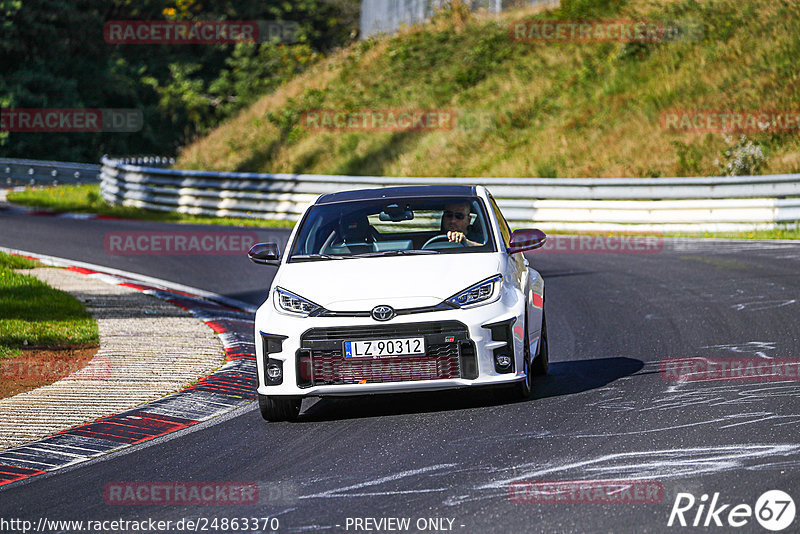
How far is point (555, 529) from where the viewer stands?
509cm

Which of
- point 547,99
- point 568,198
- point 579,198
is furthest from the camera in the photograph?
point 547,99

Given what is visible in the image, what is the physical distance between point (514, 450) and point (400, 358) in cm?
118

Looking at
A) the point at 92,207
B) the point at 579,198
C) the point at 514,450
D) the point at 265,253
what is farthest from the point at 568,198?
the point at 514,450

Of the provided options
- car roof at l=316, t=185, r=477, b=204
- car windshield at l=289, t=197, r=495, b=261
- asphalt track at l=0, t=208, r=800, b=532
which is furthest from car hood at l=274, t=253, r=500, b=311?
car roof at l=316, t=185, r=477, b=204

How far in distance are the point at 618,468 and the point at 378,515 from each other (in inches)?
53.0

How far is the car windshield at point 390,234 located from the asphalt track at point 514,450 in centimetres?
109

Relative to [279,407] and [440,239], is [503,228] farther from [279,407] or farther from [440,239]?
[279,407]

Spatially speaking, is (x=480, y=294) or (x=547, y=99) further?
(x=547, y=99)

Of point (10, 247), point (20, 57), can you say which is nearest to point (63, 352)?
point (10, 247)

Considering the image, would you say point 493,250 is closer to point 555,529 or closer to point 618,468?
point 618,468

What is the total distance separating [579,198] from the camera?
22.8 meters

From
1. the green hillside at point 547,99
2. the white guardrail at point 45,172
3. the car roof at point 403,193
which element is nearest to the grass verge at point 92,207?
the green hillside at point 547,99

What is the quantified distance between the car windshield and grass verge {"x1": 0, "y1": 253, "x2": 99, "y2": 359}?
12.2ft

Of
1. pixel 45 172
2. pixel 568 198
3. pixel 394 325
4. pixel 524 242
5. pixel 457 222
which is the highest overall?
pixel 457 222
